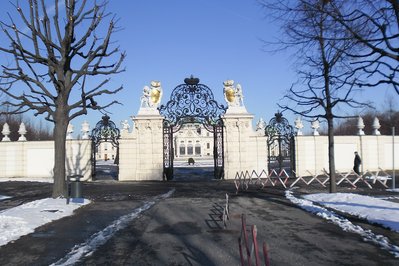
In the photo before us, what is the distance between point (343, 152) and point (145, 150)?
13.3 m

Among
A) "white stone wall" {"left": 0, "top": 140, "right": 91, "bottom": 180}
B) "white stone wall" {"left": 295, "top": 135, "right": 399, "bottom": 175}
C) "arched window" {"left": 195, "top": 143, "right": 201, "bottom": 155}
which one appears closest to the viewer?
"white stone wall" {"left": 295, "top": 135, "right": 399, "bottom": 175}

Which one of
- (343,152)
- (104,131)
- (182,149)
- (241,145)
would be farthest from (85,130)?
(182,149)

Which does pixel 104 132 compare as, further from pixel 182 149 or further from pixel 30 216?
pixel 182 149

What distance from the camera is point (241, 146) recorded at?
28.8m

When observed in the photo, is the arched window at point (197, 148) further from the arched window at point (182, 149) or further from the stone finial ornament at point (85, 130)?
the stone finial ornament at point (85, 130)

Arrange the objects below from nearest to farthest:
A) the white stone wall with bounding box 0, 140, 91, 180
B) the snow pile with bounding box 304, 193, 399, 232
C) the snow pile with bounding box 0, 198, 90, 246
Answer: the snow pile with bounding box 0, 198, 90, 246, the snow pile with bounding box 304, 193, 399, 232, the white stone wall with bounding box 0, 140, 91, 180

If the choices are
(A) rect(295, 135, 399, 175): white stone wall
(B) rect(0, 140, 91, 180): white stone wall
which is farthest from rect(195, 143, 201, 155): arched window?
(B) rect(0, 140, 91, 180): white stone wall

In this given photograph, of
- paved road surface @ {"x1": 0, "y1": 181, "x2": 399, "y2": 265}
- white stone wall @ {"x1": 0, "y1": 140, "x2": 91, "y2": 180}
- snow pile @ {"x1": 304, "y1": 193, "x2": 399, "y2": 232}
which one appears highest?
white stone wall @ {"x1": 0, "y1": 140, "x2": 91, "y2": 180}

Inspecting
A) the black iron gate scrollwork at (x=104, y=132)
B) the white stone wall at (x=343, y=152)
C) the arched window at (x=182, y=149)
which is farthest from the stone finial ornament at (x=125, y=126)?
the arched window at (x=182, y=149)

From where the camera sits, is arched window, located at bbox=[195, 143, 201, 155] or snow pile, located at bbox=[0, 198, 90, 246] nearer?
snow pile, located at bbox=[0, 198, 90, 246]

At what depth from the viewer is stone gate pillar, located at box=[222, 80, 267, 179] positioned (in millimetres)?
28734

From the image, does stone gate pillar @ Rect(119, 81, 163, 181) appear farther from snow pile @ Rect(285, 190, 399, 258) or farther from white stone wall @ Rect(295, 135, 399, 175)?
snow pile @ Rect(285, 190, 399, 258)

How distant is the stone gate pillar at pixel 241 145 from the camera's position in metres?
28.7

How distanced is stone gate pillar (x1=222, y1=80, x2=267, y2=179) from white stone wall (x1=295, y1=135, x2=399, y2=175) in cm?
250
